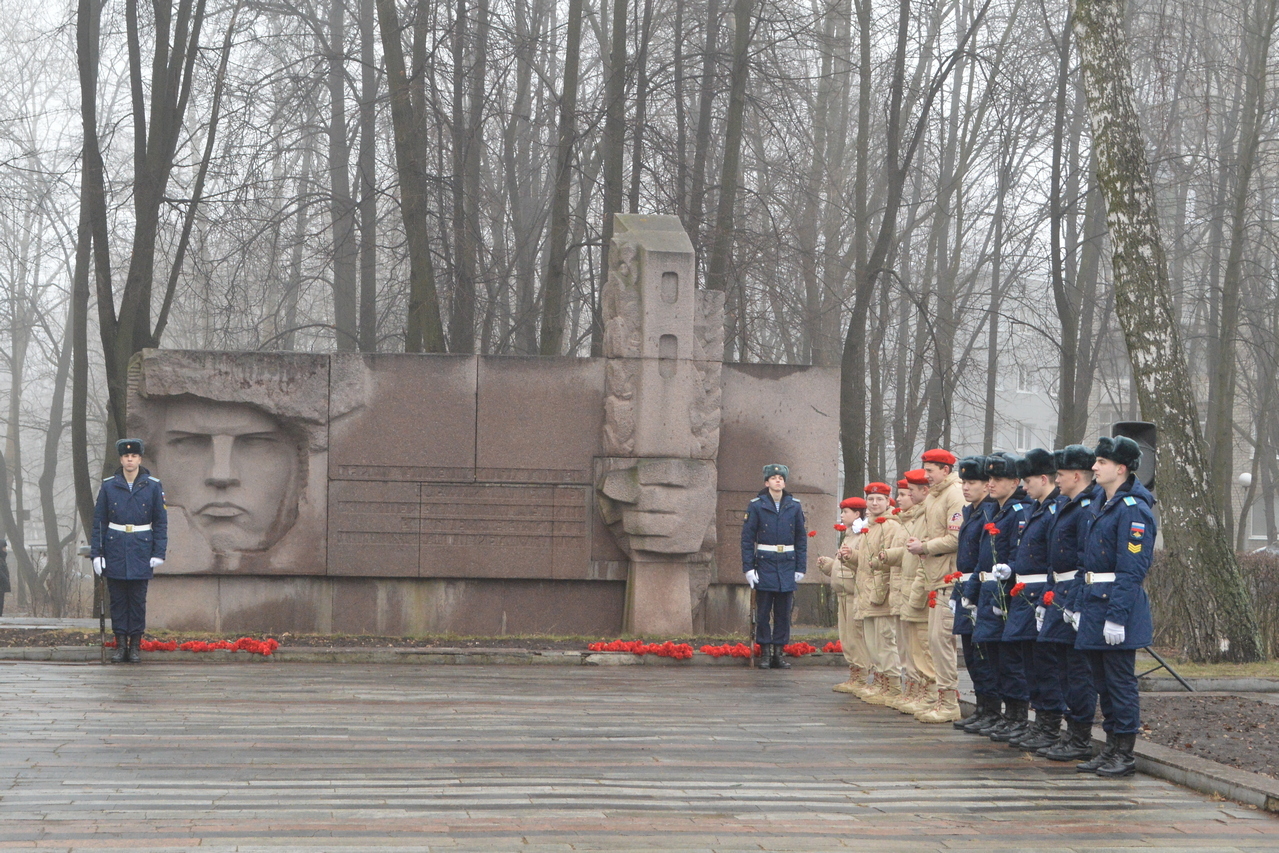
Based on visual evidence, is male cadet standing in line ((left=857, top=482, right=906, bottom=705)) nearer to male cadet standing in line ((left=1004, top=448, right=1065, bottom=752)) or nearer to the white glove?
male cadet standing in line ((left=1004, top=448, right=1065, bottom=752))

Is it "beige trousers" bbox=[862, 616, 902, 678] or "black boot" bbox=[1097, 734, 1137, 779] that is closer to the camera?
"black boot" bbox=[1097, 734, 1137, 779]

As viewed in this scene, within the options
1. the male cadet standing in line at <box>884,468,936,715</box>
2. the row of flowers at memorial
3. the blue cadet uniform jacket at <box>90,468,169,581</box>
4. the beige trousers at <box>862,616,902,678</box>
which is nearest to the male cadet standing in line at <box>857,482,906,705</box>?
the beige trousers at <box>862,616,902,678</box>

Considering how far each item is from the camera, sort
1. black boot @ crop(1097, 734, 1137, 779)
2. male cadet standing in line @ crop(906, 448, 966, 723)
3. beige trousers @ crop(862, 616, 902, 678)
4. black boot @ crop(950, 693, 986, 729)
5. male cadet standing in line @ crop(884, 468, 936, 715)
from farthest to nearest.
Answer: beige trousers @ crop(862, 616, 902, 678) → male cadet standing in line @ crop(884, 468, 936, 715) → male cadet standing in line @ crop(906, 448, 966, 723) → black boot @ crop(950, 693, 986, 729) → black boot @ crop(1097, 734, 1137, 779)

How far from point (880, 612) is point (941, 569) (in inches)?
37.2

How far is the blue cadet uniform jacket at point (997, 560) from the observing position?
29.6 feet

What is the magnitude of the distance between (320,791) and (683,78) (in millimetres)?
13680

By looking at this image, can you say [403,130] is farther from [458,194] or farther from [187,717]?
[187,717]

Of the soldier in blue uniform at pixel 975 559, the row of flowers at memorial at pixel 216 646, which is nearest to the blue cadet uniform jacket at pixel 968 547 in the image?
the soldier in blue uniform at pixel 975 559

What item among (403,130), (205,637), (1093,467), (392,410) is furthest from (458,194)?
(1093,467)

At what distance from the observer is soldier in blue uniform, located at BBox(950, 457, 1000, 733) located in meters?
9.34

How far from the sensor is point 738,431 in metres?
15.3

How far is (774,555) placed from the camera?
13.2 metres

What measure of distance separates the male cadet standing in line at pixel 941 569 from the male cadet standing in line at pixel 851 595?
3.99 feet

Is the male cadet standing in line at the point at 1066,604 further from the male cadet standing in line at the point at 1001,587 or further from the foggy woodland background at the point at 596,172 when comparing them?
the foggy woodland background at the point at 596,172
